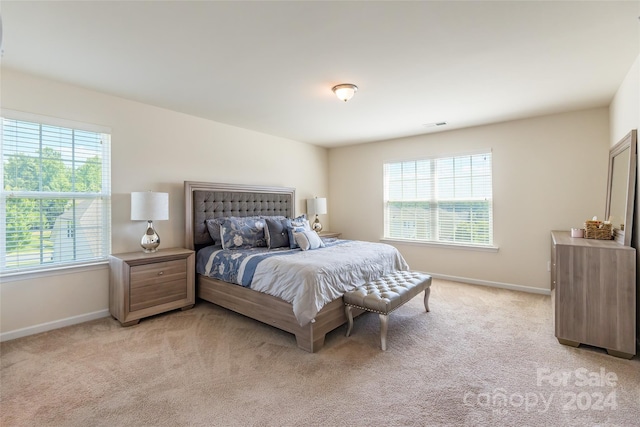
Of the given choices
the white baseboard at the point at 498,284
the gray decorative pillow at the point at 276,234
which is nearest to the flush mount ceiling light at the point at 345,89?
the gray decorative pillow at the point at 276,234

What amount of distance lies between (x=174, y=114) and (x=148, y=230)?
156cm

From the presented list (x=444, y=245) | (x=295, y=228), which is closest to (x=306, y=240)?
(x=295, y=228)

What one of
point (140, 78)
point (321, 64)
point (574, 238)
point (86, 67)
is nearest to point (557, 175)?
point (574, 238)

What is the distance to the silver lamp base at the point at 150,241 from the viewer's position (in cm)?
338

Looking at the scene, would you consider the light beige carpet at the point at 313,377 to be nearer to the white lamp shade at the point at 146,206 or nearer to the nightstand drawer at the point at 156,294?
the nightstand drawer at the point at 156,294

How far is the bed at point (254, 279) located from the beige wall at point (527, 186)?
1.54m

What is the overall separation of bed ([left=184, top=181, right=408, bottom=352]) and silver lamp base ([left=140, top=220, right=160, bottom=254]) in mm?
450

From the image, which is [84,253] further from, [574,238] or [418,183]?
[574,238]

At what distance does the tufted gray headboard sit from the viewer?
3877 millimetres

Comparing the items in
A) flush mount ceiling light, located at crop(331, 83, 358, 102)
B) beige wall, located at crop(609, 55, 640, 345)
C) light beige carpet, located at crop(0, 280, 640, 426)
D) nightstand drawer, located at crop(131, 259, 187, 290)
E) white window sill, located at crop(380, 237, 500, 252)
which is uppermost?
flush mount ceiling light, located at crop(331, 83, 358, 102)

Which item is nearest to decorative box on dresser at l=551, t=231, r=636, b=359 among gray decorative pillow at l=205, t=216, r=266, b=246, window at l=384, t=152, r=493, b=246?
window at l=384, t=152, r=493, b=246

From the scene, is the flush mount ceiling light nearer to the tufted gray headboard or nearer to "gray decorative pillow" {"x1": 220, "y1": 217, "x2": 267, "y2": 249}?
"gray decorative pillow" {"x1": 220, "y1": 217, "x2": 267, "y2": 249}

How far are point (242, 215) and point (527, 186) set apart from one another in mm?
4108

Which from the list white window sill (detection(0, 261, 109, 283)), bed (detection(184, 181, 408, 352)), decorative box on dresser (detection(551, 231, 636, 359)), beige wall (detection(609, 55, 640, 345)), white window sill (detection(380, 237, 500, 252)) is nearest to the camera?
decorative box on dresser (detection(551, 231, 636, 359))
